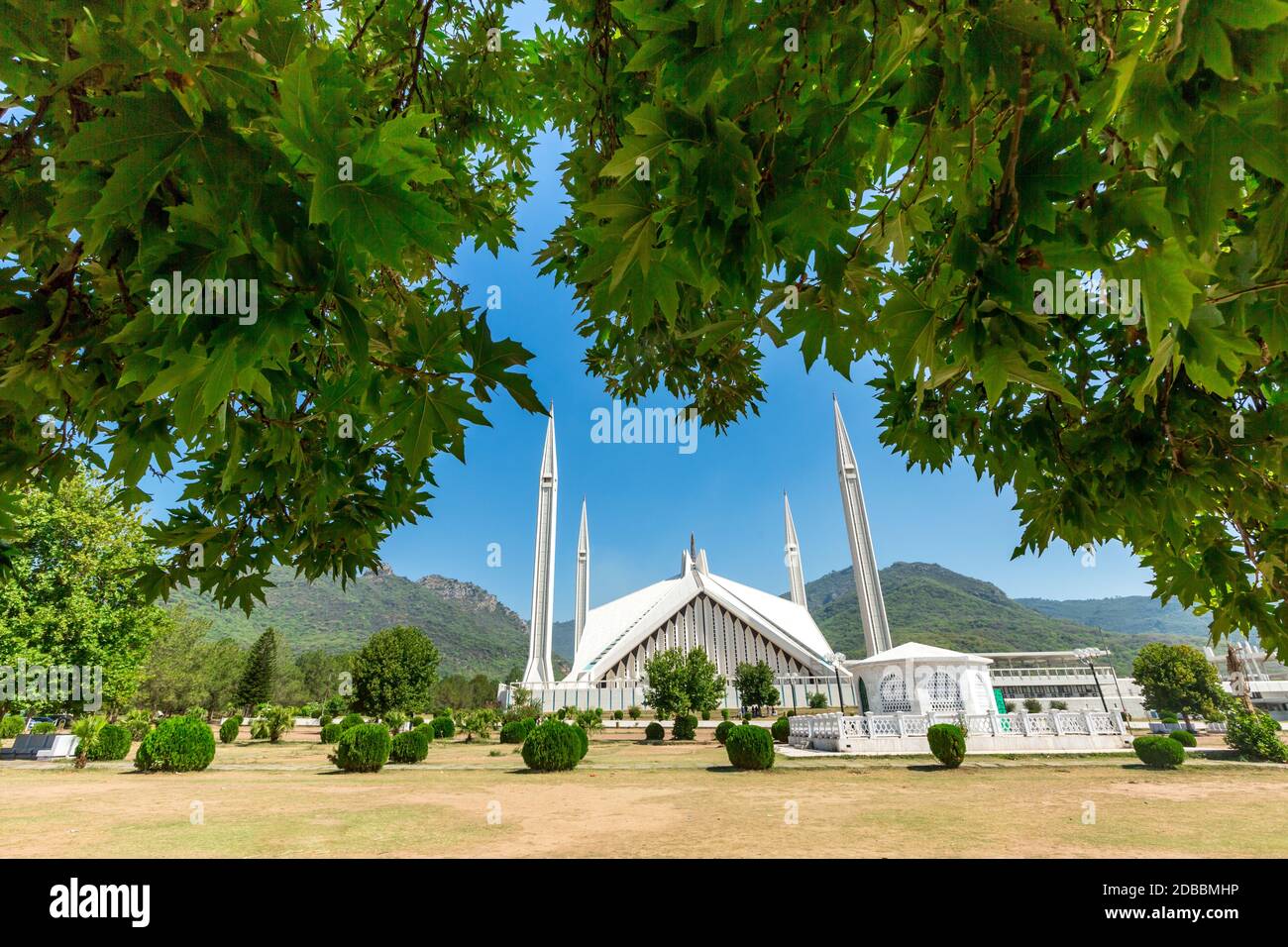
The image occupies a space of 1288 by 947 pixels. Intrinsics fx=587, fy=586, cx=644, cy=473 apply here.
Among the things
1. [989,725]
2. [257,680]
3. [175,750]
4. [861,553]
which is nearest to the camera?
[175,750]

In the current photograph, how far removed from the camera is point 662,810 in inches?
491

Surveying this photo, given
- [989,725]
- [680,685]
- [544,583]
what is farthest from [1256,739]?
[544,583]

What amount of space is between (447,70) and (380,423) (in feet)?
13.5

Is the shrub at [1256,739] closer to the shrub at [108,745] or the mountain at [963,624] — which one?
the shrub at [108,745]

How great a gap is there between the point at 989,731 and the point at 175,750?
3252 centimetres

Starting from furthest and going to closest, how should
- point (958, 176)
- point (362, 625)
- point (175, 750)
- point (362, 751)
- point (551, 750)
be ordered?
point (362, 625), point (362, 751), point (175, 750), point (551, 750), point (958, 176)

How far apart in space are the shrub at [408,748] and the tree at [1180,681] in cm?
5028

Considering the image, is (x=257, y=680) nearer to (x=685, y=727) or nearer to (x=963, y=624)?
(x=685, y=727)

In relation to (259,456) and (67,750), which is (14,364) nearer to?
(259,456)

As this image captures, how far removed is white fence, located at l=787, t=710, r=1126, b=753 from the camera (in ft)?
81.9

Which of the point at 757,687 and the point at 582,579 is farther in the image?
the point at 582,579

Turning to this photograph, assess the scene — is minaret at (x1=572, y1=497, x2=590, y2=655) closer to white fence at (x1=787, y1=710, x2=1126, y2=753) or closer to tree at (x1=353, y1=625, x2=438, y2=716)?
tree at (x1=353, y1=625, x2=438, y2=716)

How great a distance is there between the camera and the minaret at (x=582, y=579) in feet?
279
